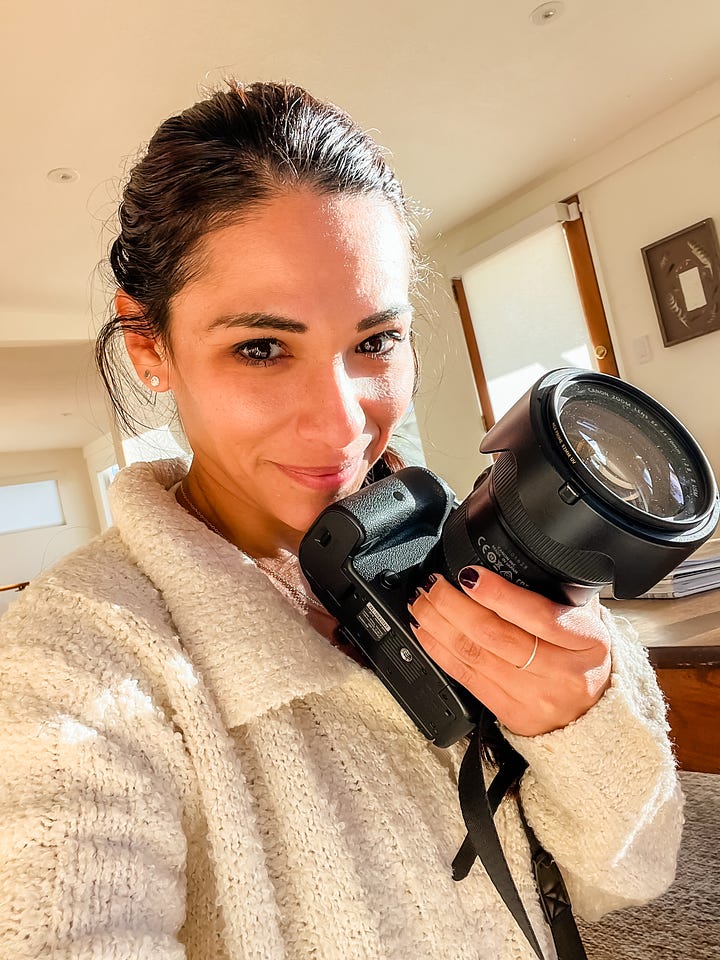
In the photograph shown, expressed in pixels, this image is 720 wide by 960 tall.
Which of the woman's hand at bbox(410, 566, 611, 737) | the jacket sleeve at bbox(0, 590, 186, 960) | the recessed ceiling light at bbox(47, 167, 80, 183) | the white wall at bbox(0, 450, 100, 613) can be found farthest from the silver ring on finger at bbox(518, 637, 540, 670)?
the white wall at bbox(0, 450, 100, 613)

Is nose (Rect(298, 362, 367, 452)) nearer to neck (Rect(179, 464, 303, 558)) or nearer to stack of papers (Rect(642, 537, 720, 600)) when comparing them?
neck (Rect(179, 464, 303, 558))

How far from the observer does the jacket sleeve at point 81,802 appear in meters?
0.34

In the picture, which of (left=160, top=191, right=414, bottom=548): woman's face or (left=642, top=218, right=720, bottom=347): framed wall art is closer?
(left=160, top=191, right=414, bottom=548): woman's face

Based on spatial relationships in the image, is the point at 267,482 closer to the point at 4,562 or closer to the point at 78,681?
the point at 78,681

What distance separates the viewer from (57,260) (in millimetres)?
3156

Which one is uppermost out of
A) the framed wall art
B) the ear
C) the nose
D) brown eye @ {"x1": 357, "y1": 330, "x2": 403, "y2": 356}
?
the framed wall art

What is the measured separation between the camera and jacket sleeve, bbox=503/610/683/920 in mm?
498

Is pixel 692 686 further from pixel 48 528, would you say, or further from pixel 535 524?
pixel 48 528

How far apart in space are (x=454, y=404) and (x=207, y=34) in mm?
2315

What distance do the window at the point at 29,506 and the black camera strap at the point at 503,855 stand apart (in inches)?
351

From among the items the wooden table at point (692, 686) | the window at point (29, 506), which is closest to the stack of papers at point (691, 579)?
the wooden table at point (692, 686)

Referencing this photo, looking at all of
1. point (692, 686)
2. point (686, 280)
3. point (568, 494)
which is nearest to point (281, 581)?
point (568, 494)

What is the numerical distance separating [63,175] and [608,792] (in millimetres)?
2625

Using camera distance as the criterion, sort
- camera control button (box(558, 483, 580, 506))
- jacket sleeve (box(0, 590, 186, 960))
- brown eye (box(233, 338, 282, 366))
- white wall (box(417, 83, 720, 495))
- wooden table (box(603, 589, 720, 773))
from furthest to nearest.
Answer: white wall (box(417, 83, 720, 495)) < wooden table (box(603, 589, 720, 773)) < brown eye (box(233, 338, 282, 366)) < camera control button (box(558, 483, 580, 506)) < jacket sleeve (box(0, 590, 186, 960))
